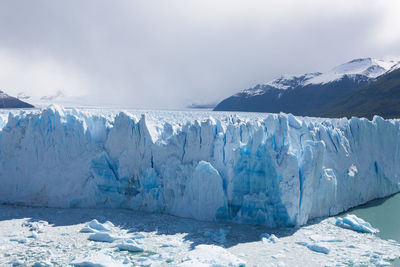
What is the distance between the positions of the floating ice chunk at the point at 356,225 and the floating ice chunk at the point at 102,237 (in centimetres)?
690

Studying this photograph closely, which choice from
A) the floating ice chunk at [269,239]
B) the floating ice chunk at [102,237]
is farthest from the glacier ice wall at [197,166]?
the floating ice chunk at [102,237]

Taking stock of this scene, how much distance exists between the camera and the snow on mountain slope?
9794cm

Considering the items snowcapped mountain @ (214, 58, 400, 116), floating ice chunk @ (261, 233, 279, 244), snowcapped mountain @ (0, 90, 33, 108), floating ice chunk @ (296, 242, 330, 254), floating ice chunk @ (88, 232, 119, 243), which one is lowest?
floating ice chunk @ (88, 232, 119, 243)

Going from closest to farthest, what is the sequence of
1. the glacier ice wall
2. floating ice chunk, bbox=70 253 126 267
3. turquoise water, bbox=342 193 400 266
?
floating ice chunk, bbox=70 253 126 267 < turquoise water, bbox=342 193 400 266 < the glacier ice wall

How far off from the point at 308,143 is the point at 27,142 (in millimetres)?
10699

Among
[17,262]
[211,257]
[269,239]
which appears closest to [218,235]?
[269,239]

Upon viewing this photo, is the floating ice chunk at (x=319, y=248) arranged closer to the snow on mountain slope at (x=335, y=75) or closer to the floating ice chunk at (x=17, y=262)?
the floating ice chunk at (x=17, y=262)

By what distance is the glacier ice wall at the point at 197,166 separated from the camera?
10492 mm

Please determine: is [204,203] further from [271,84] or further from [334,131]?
[271,84]

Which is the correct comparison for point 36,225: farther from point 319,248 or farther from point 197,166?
point 319,248

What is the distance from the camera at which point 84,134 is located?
1276 centimetres

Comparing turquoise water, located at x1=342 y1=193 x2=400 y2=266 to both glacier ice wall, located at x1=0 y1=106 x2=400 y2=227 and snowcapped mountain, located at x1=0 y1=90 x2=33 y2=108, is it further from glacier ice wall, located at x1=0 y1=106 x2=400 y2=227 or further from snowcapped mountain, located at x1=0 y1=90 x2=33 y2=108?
snowcapped mountain, located at x1=0 y1=90 x2=33 y2=108

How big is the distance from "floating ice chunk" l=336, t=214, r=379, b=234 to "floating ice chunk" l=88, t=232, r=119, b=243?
22.7 ft

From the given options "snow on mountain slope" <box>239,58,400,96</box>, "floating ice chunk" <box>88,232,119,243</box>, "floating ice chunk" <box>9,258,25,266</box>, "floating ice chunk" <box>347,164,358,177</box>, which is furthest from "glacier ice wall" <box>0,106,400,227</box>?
"snow on mountain slope" <box>239,58,400,96</box>
